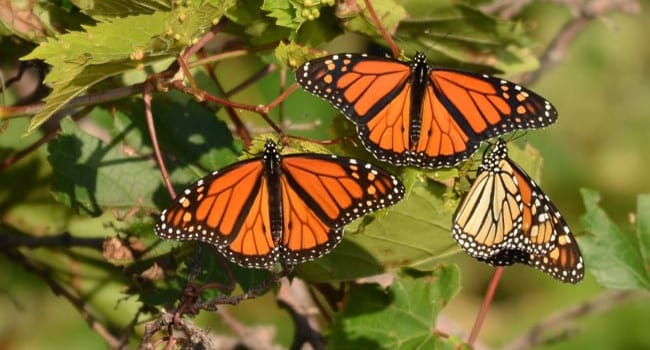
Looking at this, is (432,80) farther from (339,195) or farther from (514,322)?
(514,322)

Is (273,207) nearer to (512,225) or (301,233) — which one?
(301,233)

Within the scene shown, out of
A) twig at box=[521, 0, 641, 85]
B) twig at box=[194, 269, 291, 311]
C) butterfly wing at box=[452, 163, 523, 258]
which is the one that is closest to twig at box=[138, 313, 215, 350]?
twig at box=[194, 269, 291, 311]

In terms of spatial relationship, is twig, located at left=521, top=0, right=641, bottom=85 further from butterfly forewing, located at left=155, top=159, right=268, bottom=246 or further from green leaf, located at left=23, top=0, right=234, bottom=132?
green leaf, located at left=23, top=0, right=234, bottom=132

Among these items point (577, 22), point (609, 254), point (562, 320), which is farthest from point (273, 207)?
point (577, 22)

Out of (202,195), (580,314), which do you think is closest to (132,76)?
(202,195)

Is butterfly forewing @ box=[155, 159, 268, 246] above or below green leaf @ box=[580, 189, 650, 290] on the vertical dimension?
below

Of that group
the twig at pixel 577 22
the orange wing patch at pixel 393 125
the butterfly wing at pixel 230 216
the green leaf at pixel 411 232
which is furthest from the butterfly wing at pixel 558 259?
the twig at pixel 577 22
